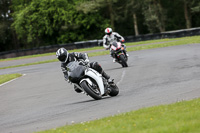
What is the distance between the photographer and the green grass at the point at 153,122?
19.6 feet

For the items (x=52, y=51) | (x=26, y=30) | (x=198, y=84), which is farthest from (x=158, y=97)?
(x=26, y=30)

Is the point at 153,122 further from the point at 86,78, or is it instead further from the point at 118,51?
the point at 118,51

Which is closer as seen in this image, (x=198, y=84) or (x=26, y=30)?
(x=198, y=84)

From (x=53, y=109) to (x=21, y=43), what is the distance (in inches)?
2414

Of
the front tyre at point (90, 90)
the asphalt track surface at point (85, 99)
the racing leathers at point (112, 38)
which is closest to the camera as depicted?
the asphalt track surface at point (85, 99)

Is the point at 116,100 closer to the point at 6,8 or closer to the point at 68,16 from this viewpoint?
the point at 68,16

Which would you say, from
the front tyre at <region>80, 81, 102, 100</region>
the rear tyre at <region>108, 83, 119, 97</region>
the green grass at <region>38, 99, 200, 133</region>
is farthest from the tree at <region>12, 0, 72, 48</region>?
the green grass at <region>38, 99, 200, 133</region>

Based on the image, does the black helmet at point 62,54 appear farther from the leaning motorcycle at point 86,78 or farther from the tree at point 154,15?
the tree at point 154,15

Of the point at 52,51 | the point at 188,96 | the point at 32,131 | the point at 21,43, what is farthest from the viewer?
the point at 21,43

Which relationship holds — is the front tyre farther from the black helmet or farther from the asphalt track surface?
the black helmet

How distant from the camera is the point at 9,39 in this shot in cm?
6650

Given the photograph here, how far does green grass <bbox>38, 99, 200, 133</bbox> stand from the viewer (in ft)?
19.6

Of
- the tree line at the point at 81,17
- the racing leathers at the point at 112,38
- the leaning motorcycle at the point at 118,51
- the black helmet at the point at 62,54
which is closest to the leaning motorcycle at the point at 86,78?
the black helmet at the point at 62,54

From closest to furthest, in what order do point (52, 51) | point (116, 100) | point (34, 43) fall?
1. point (116, 100)
2. point (52, 51)
3. point (34, 43)
